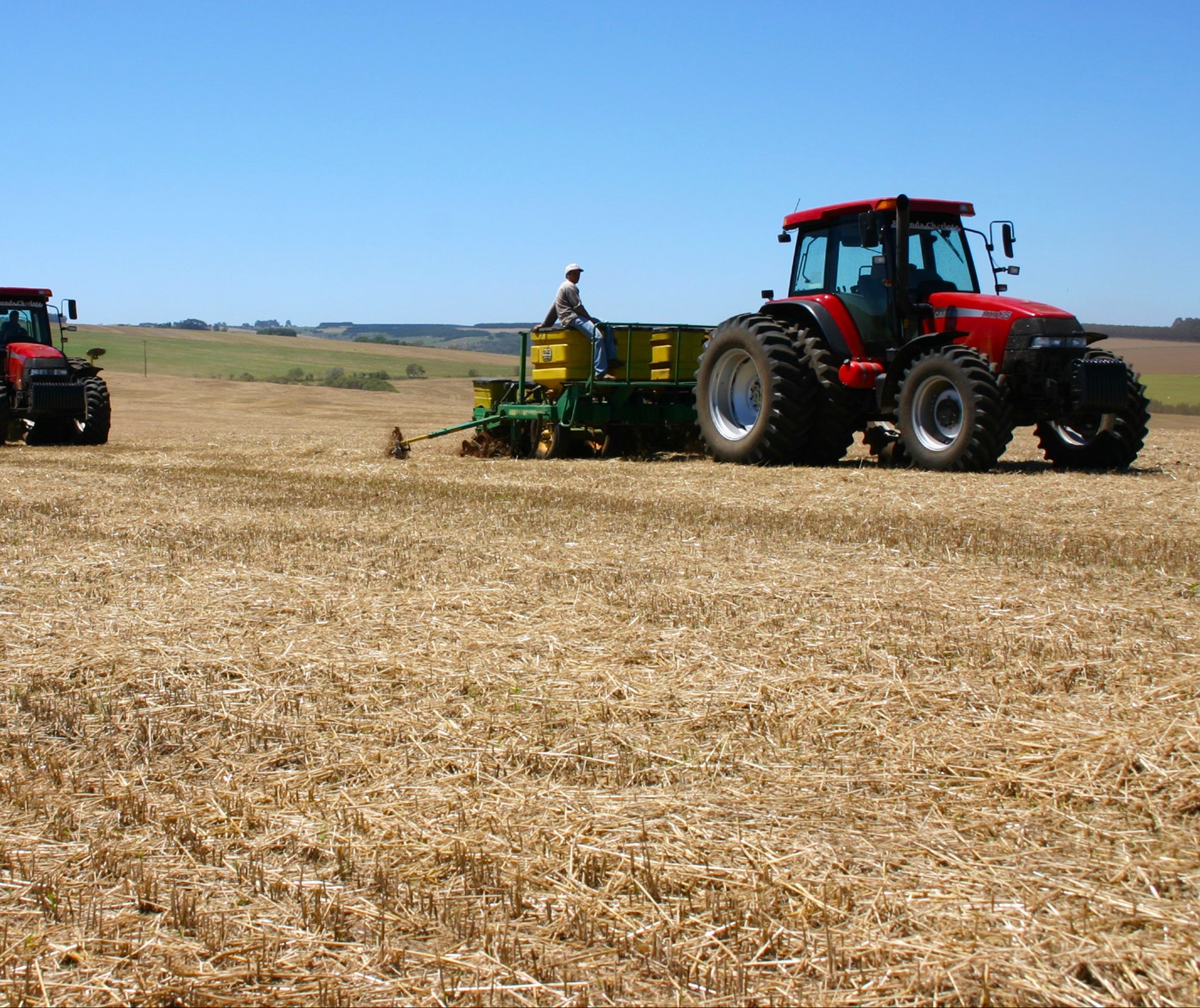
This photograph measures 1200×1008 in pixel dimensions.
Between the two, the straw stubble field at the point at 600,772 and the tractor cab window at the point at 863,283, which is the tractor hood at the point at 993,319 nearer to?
the tractor cab window at the point at 863,283

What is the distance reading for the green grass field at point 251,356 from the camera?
54.8 m

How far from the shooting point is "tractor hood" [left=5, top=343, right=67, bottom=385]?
16.4 m

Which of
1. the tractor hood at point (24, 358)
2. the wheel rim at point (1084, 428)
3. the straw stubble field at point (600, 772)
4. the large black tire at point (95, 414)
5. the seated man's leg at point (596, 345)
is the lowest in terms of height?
the straw stubble field at point (600, 772)

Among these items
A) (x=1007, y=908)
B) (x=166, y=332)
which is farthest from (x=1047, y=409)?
(x=166, y=332)

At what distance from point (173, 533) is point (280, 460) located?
6816mm

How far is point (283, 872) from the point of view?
2.82 m

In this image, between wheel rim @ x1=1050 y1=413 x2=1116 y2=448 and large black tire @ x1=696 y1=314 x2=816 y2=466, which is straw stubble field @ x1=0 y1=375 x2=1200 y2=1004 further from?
large black tire @ x1=696 y1=314 x2=816 y2=466

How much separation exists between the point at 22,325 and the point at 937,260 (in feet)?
40.7

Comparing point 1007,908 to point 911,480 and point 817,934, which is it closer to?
point 817,934

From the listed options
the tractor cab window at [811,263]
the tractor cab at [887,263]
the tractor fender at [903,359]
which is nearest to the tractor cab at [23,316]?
the tractor cab window at [811,263]

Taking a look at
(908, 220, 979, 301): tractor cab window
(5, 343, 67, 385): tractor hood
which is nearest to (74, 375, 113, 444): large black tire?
(5, 343, 67, 385): tractor hood

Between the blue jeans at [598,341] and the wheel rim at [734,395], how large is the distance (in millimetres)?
1250

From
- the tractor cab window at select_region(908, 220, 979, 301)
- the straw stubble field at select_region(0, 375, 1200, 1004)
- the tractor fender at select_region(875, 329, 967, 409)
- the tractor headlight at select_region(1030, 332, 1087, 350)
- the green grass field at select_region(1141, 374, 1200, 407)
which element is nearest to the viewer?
the straw stubble field at select_region(0, 375, 1200, 1004)

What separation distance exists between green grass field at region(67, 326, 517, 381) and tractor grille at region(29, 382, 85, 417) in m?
33.7
